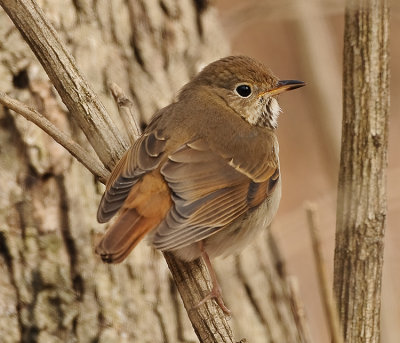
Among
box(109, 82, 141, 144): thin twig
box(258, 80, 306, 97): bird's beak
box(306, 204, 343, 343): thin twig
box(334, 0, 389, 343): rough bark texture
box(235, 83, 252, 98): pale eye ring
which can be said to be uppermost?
box(235, 83, 252, 98): pale eye ring

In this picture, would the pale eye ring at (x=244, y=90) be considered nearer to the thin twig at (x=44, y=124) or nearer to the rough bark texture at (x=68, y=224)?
the rough bark texture at (x=68, y=224)

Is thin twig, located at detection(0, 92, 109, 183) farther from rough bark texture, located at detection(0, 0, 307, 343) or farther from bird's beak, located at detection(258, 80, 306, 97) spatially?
bird's beak, located at detection(258, 80, 306, 97)

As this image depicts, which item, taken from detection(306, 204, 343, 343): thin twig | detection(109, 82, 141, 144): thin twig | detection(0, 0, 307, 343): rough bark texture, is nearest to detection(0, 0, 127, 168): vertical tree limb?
detection(109, 82, 141, 144): thin twig

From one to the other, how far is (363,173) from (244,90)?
110 cm

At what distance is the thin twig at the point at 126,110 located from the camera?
3432 millimetres

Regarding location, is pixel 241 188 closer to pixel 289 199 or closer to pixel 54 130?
pixel 54 130

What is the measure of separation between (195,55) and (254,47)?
4614mm

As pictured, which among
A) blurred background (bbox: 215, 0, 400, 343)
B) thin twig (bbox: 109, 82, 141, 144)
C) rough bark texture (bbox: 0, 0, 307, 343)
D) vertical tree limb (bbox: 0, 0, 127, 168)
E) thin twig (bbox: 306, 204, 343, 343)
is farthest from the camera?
blurred background (bbox: 215, 0, 400, 343)

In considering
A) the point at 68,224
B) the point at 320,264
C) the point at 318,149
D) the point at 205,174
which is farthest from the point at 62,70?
the point at 318,149

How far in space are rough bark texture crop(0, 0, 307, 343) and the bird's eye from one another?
738mm

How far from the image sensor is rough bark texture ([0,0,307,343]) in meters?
3.78

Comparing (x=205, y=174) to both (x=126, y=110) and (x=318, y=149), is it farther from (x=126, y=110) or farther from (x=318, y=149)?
(x=318, y=149)

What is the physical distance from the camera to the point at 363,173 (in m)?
3.11

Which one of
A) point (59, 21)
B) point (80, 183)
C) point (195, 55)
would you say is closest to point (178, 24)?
point (195, 55)
